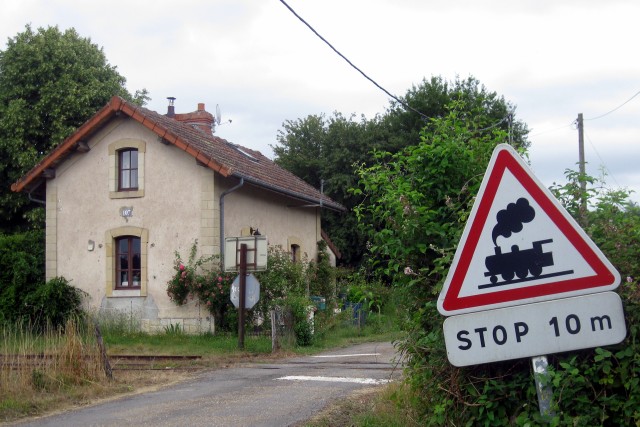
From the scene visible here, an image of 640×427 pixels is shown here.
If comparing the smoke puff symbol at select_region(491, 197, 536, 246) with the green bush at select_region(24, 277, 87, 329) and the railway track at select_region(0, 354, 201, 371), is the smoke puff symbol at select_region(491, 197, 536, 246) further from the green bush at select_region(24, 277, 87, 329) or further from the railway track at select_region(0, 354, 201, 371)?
the green bush at select_region(24, 277, 87, 329)

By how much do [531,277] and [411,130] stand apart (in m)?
33.9

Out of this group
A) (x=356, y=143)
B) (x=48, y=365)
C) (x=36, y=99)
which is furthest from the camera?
(x=356, y=143)

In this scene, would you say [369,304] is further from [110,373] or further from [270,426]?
[110,373]

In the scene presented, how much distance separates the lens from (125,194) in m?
21.0

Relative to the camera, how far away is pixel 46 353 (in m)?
11.3

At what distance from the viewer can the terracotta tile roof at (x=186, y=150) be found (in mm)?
19781

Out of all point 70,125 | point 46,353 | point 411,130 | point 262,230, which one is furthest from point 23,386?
point 411,130

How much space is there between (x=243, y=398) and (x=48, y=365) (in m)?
3.08

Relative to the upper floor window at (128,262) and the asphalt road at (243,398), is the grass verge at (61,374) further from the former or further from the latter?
the upper floor window at (128,262)

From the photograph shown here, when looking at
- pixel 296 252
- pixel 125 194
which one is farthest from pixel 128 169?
pixel 296 252

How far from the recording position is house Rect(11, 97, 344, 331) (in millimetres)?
20125

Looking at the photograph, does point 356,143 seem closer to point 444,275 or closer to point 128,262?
point 128,262

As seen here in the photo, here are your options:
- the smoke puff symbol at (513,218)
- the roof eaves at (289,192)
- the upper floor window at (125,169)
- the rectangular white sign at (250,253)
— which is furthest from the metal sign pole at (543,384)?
the upper floor window at (125,169)

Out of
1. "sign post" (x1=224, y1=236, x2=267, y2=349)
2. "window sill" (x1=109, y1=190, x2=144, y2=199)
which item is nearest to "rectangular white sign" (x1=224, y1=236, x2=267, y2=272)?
"sign post" (x1=224, y1=236, x2=267, y2=349)
